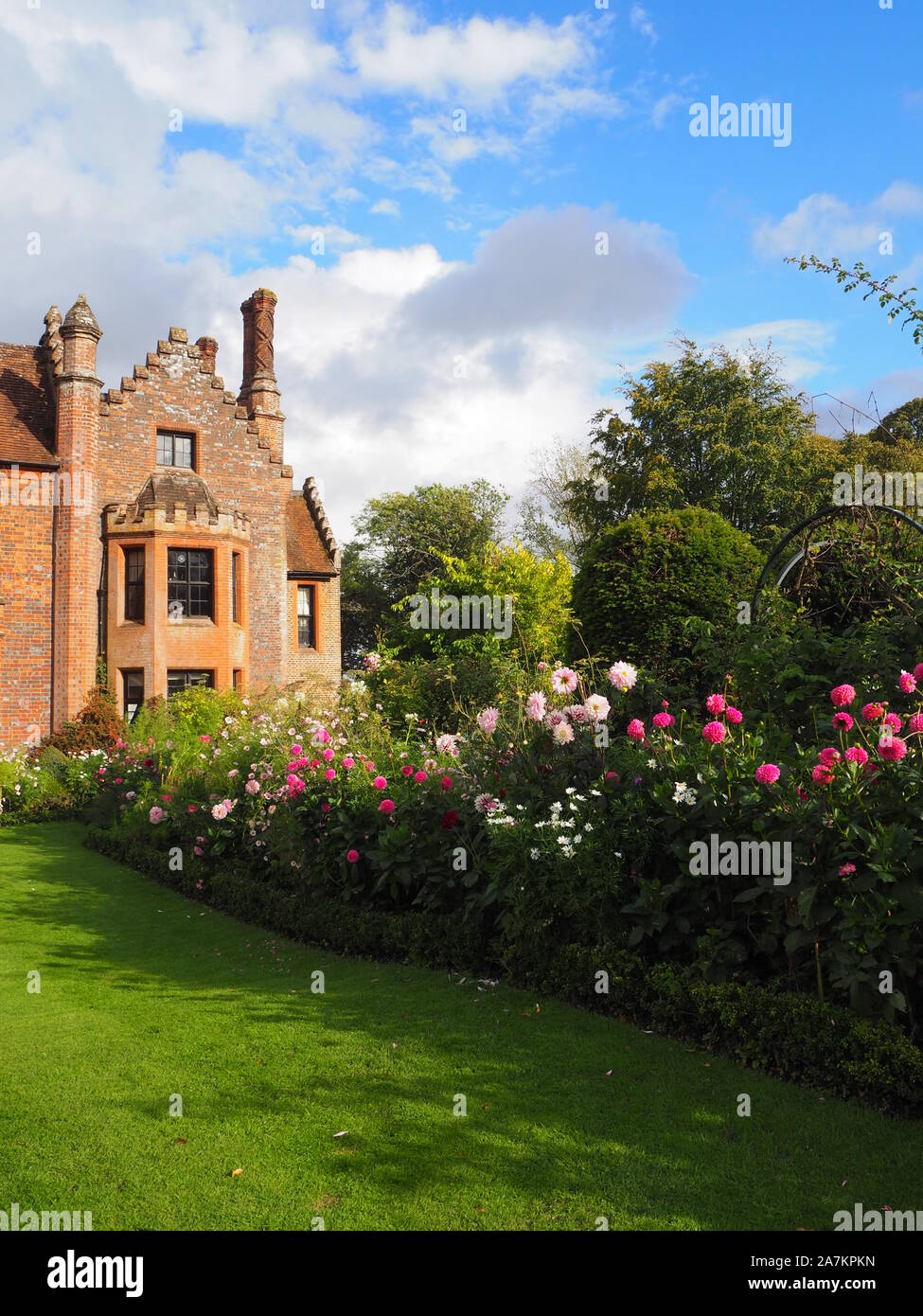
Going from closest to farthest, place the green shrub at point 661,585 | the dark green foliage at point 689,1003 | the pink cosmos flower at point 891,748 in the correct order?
the dark green foliage at point 689,1003 → the pink cosmos flower at point 891,748 → the green shrub at point 661,585

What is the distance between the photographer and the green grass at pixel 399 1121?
362 cm

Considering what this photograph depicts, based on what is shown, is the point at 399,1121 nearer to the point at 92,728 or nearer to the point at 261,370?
the point at 92,728

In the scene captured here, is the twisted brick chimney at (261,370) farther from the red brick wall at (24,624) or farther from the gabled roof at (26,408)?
the red brick wall at (24,624)

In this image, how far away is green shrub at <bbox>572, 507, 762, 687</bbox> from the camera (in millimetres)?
10922

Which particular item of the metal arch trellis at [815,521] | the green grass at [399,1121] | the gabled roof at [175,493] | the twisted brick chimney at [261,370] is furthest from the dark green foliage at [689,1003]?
the twisted brick chimney at [261,370]

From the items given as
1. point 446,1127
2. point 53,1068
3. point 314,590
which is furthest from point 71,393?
point 446,1127

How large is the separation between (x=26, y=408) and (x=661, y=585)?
1611cm

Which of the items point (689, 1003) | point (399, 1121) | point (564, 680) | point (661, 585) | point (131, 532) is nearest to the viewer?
point (399, 1121)

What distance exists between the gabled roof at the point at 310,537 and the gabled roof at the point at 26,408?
6457 mm

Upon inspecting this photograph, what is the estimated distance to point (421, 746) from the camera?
351 inches

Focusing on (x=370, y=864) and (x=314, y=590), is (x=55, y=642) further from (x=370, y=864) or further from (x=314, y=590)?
(x=370, y=864)

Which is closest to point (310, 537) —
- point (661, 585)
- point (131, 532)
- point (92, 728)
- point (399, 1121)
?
point (131, 532)

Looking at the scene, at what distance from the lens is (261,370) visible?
24453 mm
